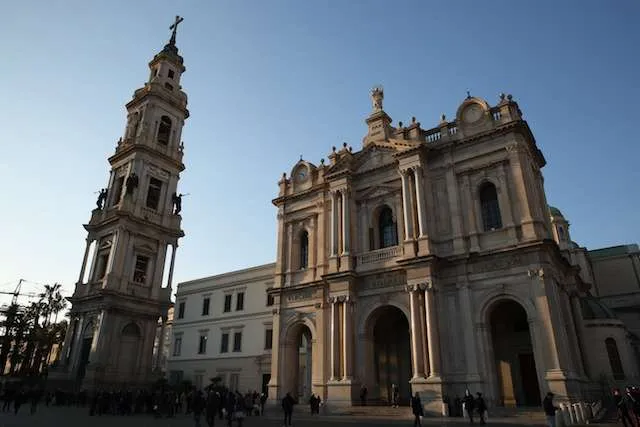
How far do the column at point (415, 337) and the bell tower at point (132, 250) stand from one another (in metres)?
22.6

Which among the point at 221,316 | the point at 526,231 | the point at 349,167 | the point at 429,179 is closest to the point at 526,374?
the point at 526,231

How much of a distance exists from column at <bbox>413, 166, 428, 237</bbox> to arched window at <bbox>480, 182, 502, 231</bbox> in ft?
10.1

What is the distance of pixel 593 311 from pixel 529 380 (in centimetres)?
890

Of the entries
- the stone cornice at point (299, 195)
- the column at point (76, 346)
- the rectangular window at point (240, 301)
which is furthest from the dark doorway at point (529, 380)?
the column at point (76, 346)

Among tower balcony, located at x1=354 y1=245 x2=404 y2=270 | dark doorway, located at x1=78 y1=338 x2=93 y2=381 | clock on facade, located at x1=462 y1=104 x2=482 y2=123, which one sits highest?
clock on facade, located at x1=462 y1=104 x2=482 y2=123

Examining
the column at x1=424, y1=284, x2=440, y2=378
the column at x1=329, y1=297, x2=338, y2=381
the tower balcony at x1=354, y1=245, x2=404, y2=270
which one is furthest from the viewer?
the tower balcony at x1=354, y1=245, x2=404, y2=270

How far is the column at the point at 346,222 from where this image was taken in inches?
1065

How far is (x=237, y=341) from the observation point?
40.1 m

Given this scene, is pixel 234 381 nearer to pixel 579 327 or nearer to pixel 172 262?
pixel 172 262

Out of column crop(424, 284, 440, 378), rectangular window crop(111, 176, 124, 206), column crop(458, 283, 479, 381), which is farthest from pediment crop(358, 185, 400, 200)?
rectangular window crop(111, 176, 124, 206)

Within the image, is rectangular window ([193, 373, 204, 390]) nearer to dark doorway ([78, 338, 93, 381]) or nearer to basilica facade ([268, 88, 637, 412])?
dark doorway ([78, 338, 93, 381])

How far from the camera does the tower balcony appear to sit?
82.4 feet

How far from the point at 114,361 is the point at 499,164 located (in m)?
30.1

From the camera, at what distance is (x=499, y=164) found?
932 inches
